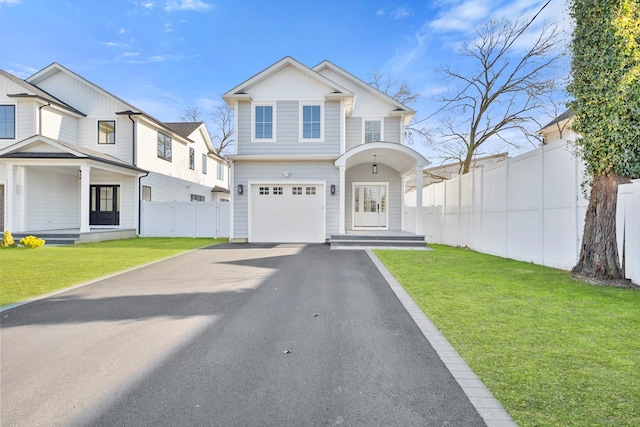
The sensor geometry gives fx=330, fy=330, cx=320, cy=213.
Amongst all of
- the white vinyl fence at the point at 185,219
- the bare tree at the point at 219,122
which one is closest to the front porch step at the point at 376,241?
the white vinyl fence at the point at 185,219

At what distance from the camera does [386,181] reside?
48.9 feet

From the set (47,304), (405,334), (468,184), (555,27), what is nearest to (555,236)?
(468,184)

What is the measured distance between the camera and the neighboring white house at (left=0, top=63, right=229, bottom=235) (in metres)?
13.9

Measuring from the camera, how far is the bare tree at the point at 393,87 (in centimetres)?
2616

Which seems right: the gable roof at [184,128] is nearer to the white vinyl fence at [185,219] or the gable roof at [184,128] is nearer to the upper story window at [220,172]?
the upper story window at [220,172]

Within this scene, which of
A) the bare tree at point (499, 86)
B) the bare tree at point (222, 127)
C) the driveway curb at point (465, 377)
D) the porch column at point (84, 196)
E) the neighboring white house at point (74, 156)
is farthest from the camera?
the bare tree at point (222, 127)

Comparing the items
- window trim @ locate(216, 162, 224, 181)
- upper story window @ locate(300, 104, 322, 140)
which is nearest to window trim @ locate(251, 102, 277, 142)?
upper story window @ locate(300, 104, 322, 140)

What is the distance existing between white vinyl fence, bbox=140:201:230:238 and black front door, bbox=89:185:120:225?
1.39m

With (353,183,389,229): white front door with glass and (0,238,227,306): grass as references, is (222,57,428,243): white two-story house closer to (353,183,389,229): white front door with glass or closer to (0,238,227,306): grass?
(353,183,389,229): white front door with glass

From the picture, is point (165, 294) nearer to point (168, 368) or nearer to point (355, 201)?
point (168, 368)

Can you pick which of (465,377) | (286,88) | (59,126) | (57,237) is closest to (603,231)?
(465,377)

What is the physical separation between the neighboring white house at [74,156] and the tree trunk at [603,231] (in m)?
16.4

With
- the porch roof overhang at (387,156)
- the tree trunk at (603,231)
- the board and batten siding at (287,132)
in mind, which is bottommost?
the tree trunk at (603,231)

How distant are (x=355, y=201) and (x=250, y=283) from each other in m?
9.48
